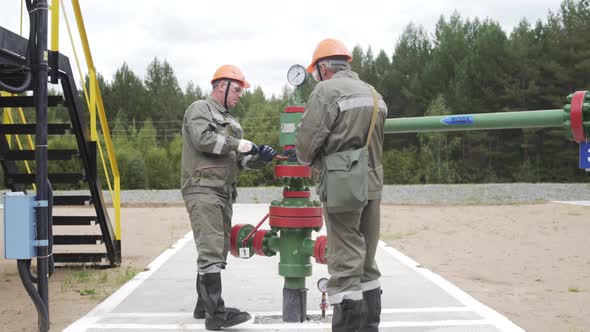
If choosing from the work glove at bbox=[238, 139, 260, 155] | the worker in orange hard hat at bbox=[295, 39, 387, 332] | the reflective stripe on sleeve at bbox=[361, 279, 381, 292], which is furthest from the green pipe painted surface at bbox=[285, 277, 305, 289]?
the work glove at bbox=[238, 139, 260, 155]

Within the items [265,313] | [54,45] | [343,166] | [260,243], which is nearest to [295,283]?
[260,243]

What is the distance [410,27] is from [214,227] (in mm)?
55097

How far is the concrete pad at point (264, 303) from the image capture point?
4719 mm

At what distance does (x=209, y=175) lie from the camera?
470 centimetres

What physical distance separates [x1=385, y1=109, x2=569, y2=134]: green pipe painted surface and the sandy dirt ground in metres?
1.64

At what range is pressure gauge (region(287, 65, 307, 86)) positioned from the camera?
191 inches

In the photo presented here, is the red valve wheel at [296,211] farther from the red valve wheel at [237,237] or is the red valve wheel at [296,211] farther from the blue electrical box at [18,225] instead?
the blue electrical box at [18,225]

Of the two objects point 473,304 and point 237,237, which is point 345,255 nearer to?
point 237,237

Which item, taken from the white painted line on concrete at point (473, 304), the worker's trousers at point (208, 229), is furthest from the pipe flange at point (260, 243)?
the white painted line on concrete at point (473, 304)

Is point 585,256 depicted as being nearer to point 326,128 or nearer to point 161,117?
point 326,128

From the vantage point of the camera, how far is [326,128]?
3.81 metres

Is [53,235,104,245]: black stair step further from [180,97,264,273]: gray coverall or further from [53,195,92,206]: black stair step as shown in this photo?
[180,97,264,273]: gray coverall

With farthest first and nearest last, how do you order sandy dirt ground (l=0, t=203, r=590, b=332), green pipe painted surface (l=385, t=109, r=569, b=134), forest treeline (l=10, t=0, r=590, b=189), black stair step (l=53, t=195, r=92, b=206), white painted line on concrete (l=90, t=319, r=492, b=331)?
forest treeline (l=10, t=0, r=590, b=189) < black stair step (l=53, t=195, r=92, b=206) < sandy dirt ground (l=0, t=203, r=590, b=332) < white painted line on concrete (l=90, t=319, r=492, b=331) < green pipe painted surface (l=385, t=109, r=569, b=134)

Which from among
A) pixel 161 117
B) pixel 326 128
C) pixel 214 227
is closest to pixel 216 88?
pixel 214 227
